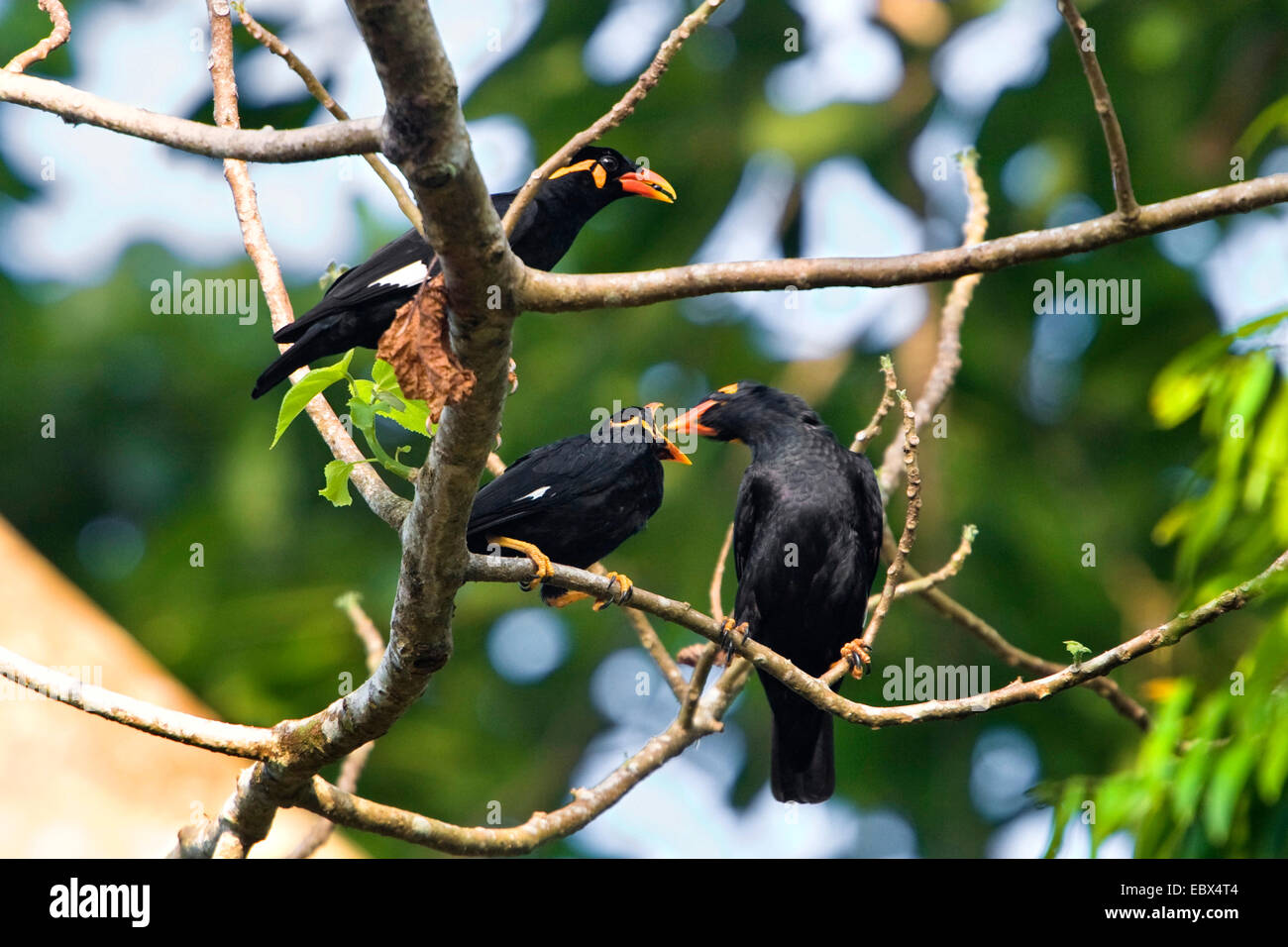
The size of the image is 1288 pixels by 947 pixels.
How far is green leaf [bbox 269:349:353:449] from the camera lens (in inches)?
89.8

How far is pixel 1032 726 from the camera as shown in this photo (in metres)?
7.30

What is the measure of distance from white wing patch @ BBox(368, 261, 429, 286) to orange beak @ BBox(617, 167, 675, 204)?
1129mm

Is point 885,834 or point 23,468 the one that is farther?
point 23,468

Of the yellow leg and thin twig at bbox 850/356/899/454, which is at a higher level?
thin twig at bbox 850/356/899/454

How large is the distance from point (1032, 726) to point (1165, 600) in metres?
1.00

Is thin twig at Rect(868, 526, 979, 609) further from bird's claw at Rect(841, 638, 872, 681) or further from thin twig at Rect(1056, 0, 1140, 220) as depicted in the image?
thin twig at Rect(1056, 0, 1140, 220)

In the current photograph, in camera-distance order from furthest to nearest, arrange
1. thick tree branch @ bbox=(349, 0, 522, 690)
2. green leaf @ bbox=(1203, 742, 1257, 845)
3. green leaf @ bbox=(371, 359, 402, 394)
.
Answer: green leaf @ bbox=(1203, 742, 1257, 845) < green leaf @ bbox=(371, 359, 402, 394) < thick tree branch @ bbox=(349, 0, 522, 690)

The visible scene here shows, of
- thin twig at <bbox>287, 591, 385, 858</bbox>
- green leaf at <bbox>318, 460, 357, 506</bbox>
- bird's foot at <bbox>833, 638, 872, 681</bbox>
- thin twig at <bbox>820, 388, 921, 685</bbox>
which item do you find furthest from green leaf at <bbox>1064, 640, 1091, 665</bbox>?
thin twig at <bbox>287, 591, 385, 858</bbox>

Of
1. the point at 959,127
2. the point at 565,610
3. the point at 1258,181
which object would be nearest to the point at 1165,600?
the point at 959,127

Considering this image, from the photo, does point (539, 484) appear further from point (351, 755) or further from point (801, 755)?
point (801, 755)

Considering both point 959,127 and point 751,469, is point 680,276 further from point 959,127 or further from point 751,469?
point 959,127

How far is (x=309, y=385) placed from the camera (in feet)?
7.63

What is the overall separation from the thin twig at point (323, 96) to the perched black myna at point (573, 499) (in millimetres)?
1300

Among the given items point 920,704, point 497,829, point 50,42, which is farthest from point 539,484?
point 50,42
